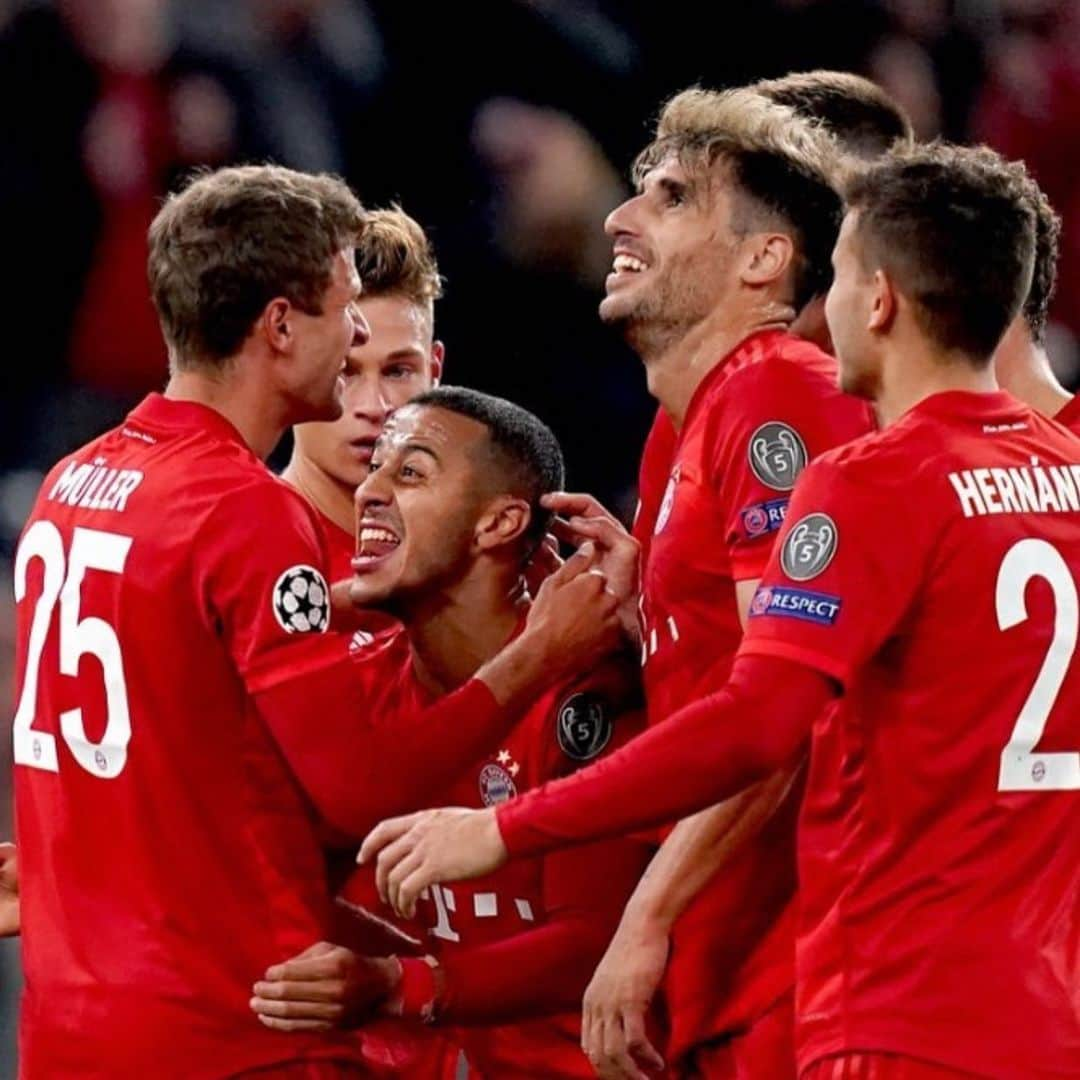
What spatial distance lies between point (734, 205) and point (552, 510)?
2.10ft

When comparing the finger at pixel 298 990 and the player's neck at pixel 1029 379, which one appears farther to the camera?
the player's neck at pixel 1029 379

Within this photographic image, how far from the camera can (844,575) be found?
3.33 meters

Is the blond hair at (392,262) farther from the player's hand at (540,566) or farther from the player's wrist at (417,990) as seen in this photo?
the player's wrist at (417,990)

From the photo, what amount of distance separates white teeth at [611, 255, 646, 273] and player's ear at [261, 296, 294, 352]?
0.68 meters

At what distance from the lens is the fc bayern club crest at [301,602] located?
3682 mm

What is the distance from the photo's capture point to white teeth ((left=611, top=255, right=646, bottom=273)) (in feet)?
14.4

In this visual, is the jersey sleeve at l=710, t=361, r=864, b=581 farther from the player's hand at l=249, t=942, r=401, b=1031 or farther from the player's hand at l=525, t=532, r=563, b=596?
the player's hand at l=249, t=942, r=401, b=1031

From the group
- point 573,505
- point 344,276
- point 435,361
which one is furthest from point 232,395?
point 435,361

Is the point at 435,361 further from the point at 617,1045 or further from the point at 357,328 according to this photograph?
the point at 617,1045

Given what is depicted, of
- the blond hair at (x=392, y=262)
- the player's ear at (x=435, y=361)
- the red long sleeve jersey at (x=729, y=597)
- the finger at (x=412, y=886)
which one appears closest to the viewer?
the finger at (x=412, y=886)

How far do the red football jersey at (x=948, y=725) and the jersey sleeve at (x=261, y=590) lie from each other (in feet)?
2.34

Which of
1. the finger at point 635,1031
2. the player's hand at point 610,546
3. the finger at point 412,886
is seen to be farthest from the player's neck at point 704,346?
the finger at point 412,886

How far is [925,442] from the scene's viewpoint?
3438 millimetres

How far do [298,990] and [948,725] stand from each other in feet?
3.53
